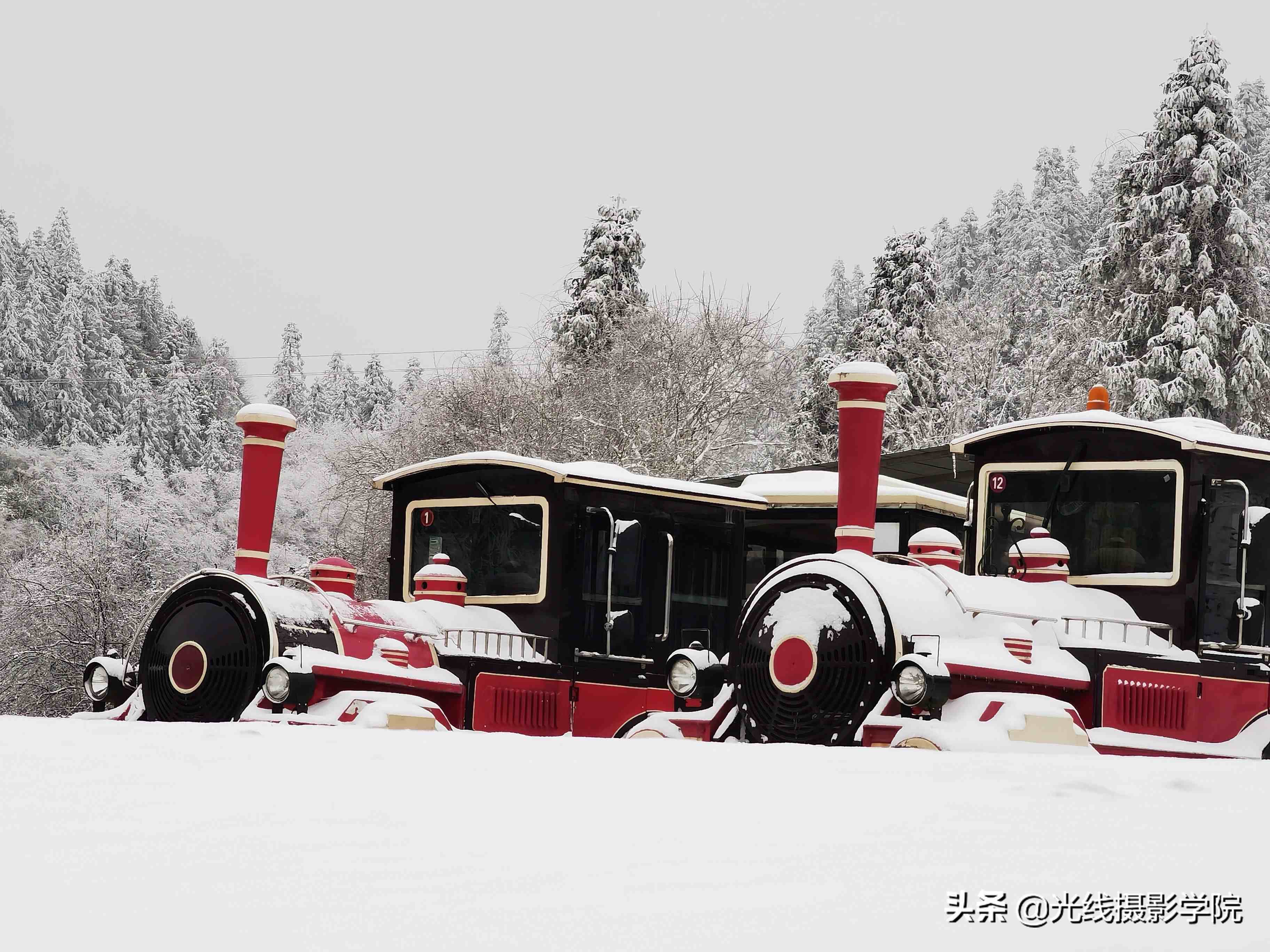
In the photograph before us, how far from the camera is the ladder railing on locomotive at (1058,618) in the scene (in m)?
8.94

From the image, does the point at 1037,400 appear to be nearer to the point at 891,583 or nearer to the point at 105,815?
the point at 891,583

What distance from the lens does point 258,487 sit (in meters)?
10.8

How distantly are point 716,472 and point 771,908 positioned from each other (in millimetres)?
31091

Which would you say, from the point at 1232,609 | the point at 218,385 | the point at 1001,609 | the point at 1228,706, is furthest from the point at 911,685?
the point at 218,385

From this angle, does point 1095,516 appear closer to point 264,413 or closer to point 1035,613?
point 1035,613

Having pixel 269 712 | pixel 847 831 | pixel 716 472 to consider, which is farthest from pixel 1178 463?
pixel 716 472

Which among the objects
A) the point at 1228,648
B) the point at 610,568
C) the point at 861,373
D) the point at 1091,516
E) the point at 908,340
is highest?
the point at 908,340

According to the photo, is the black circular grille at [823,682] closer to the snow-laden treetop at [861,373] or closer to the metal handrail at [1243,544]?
the snow-laden treetop at [861,373]

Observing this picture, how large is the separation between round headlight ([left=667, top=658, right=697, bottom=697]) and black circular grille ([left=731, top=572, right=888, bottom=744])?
91cm

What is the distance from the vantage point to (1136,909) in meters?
3.40

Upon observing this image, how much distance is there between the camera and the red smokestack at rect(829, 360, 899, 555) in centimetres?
899

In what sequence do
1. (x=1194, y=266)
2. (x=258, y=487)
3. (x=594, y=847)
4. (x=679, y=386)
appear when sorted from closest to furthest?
(x=594, y=847) → (x=258, y=487) → (x=1194, y=266) → (x=679, y=386)

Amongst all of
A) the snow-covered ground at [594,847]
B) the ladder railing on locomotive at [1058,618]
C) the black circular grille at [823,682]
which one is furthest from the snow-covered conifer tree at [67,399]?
the snow-covered ground at [594,847]

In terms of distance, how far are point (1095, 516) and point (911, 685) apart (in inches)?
108
